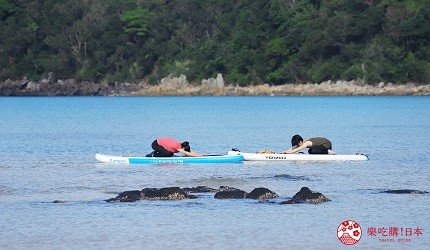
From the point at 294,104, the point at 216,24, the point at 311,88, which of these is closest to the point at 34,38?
the point at 216,24

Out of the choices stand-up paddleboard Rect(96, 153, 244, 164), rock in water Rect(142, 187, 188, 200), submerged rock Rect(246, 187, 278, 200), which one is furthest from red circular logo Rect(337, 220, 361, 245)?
stand-up paddleboard Rect(96, 153, 244, 164)

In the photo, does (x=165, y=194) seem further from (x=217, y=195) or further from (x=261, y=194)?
(x=261, y=194)

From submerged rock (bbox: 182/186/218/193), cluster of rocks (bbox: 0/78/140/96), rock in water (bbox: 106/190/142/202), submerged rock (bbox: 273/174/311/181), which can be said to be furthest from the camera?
cluster of rocks (bbox: 0/78/140/96)

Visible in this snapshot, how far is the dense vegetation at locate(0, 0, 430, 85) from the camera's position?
118 meters

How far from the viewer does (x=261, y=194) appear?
27.3m

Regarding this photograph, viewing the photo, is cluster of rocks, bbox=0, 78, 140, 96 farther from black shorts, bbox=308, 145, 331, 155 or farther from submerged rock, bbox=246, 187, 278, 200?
submerged rock, bbox=246, 187, 278, 200

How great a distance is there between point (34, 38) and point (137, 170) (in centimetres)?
11567

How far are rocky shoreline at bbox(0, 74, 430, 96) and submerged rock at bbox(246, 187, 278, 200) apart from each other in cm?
9216

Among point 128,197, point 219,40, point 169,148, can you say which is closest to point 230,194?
point 128,197

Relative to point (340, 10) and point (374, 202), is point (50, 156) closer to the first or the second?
point (374, 202)

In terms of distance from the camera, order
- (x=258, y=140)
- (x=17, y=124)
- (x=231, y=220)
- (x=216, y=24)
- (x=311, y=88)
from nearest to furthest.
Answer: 1. (x=231, y=220)
2. (x=258, y=140)
3. (x=17, y=124)
4. (x=311, y=88)
5. (x=216, y=24)

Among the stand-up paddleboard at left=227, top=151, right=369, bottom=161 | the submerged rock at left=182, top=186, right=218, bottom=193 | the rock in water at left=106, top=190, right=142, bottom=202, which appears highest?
the rock in water at left=106, top=190, right=142, bottom=202

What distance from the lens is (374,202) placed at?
26891mm

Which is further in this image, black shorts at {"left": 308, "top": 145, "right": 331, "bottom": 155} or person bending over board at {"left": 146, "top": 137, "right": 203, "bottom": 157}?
black shorts at {"left": 308, "top": 145, "right": 331, "bottom": 155}
